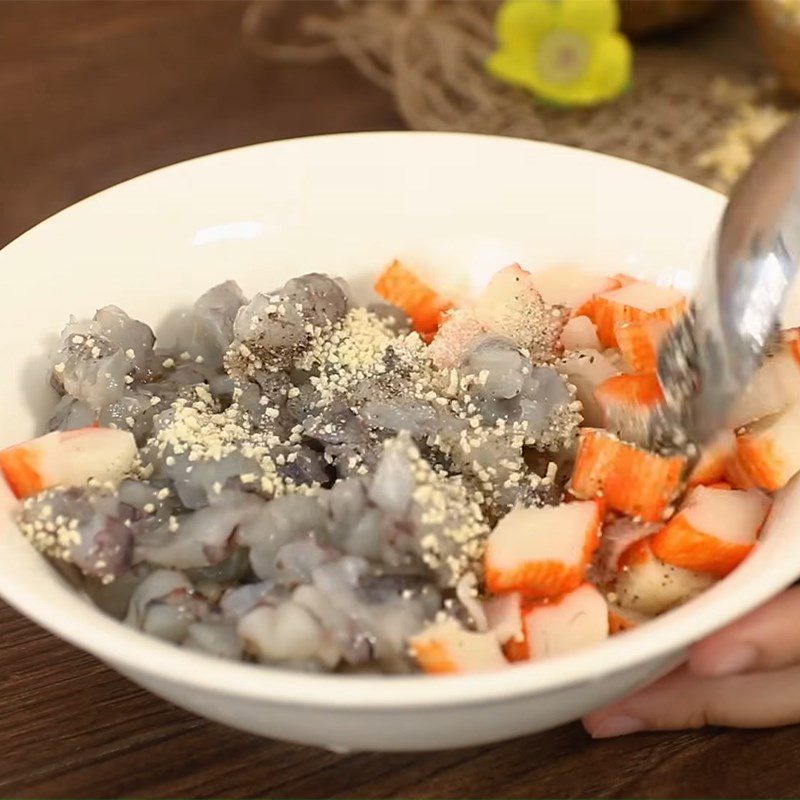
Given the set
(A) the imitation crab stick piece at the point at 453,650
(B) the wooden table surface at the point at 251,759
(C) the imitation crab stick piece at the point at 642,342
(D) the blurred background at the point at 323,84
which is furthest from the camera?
(D) the blurred background at the point at 323,84

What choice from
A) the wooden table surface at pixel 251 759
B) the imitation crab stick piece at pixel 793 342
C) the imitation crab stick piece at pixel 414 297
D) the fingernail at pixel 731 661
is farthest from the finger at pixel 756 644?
the imitation crab stick piece at pixel 414 297

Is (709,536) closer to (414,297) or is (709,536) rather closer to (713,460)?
(713,460)

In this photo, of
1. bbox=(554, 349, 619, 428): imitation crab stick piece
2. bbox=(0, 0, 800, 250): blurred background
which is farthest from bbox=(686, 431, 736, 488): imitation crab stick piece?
bbox=(0, 0, 800, 250): blurred background

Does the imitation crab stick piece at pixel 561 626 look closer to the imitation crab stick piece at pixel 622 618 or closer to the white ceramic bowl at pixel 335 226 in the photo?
the imitation crab stick piece at pixel 622 618

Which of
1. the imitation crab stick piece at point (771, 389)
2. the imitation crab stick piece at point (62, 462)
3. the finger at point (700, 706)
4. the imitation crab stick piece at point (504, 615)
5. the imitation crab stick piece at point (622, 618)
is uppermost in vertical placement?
the imitation crab stick piece at point (62, 462)

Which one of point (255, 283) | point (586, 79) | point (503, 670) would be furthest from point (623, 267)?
point (586, 79)

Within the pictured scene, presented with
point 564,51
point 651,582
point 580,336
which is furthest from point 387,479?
point 564,51
